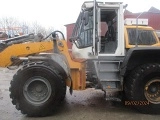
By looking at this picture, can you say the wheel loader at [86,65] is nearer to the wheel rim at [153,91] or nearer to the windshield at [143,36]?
the wheel rim at [153,91]

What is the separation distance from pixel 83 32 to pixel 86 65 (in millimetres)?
829

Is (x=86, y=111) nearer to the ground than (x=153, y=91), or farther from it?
nearer to the ground

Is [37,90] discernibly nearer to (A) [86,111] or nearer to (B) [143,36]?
(A) [86,111]

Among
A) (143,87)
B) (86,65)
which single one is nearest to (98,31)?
(86,65)

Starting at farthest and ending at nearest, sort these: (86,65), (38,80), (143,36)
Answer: (143,36), (86,65), (38,80)

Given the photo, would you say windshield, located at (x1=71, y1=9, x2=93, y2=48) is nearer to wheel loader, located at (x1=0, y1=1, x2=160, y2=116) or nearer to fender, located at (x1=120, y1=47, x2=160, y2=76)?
wheel loader, located at (x1=0, y1=1, x2=160, y2=116)

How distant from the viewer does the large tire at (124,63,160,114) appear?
20.2ft

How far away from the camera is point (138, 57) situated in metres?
6.31

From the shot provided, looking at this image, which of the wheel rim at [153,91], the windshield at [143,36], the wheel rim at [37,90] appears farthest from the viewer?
the windshield at [143,36]

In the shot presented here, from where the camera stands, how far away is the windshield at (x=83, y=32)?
6.52 m

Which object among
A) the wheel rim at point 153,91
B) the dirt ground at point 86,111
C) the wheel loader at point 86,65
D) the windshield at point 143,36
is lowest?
the dirt ground at point 86,111

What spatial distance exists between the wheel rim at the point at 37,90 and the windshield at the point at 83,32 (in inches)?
53.7

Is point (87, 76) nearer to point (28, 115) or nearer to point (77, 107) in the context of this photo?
point (77, 107)

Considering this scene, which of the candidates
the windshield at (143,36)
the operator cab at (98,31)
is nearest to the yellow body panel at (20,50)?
the operator cab at (98,31)
